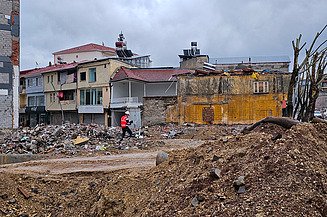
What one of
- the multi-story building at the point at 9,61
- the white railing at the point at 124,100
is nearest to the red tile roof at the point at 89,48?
the white railing at the point at 124,100

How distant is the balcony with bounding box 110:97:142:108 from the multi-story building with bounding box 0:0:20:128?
13.9 metres

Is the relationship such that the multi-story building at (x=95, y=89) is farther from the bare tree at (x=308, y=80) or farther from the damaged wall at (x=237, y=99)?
the bare tree at (x=308, y=80)

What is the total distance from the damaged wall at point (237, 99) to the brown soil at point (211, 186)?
22916 millimetres

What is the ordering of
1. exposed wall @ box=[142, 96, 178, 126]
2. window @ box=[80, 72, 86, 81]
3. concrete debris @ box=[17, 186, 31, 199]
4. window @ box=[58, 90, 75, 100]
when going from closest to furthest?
concrete debris @ box=[17, 186, 31, 199]
exposed wall @ box=[142, 96, 178, 126]
window @ box=[80, 72, 86, 81]
window @ box=[58, 90, 75, 100]

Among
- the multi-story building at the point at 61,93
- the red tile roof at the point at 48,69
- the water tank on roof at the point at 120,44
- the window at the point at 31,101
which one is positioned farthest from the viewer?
the window at the point at 31,101

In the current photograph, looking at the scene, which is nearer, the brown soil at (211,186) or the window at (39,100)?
the brown soil at (211,186)

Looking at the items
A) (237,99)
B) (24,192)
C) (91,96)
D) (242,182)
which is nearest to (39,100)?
(91,96)

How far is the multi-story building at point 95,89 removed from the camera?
4072cm

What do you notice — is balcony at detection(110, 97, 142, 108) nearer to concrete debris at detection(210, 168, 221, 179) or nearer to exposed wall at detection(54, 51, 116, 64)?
exposed wall at detection(54, 51, 116, 64)

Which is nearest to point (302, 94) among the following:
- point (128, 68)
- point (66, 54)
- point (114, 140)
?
point (114, 140)

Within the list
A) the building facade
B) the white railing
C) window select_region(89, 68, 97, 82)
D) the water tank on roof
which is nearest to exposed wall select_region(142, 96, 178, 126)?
the white railing

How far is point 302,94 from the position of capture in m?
10.3

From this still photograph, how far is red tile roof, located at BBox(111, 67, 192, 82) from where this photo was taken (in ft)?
128

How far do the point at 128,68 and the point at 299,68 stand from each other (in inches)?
1254
